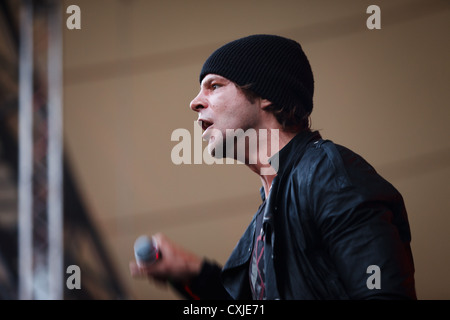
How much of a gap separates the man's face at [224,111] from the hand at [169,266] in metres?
0.28

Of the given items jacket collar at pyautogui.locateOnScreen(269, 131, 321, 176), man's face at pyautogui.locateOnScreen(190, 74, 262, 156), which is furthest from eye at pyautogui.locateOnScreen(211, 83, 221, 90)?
jacket collar at pyautogui.locateOnScreen(269, 131, 321, 176)

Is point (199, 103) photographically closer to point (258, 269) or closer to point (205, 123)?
point (205, 123)

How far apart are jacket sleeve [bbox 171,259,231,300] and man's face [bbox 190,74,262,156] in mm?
329

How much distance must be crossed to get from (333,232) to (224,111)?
0.48 meters

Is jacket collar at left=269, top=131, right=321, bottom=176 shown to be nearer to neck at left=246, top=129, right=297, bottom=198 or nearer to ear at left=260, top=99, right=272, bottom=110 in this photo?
neck at left=246, top=129, right=297, bottom=198

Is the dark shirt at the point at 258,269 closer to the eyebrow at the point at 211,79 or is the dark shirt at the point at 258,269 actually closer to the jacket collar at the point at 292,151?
the jacket collar at the point at 292,151

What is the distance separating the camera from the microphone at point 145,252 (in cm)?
107

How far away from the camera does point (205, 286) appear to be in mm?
1193

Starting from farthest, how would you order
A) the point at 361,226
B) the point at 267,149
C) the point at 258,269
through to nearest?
the point at 267,149 < the point at 258,269 < the point at 361,226

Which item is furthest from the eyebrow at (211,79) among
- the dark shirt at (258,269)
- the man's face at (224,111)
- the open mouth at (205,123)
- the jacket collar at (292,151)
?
the dark shirt at (258,269)

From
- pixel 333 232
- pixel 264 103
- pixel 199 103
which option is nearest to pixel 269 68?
pixel 264 103

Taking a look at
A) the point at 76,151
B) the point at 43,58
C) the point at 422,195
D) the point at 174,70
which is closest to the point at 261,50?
the point at 43,58

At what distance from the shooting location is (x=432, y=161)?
362cm
